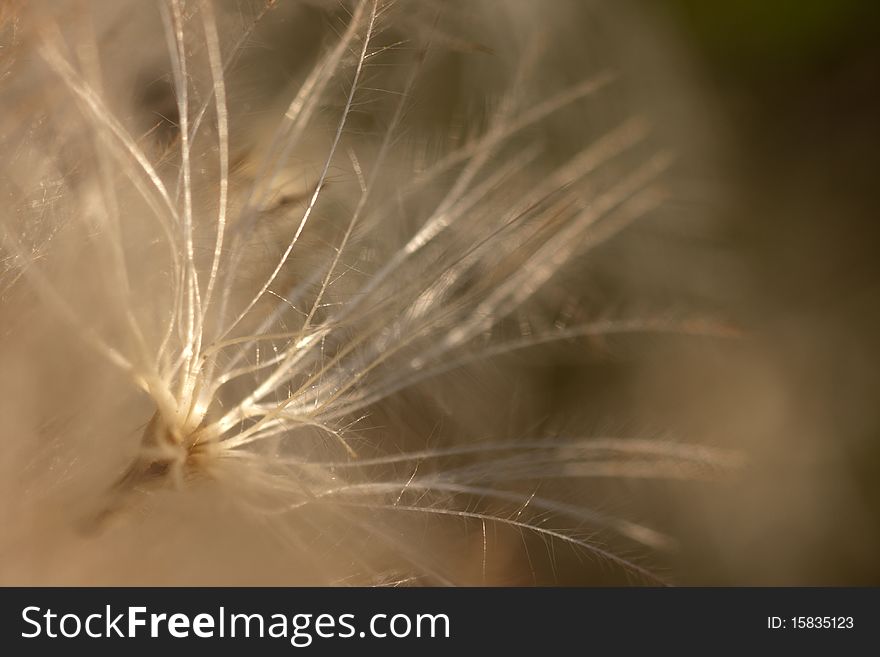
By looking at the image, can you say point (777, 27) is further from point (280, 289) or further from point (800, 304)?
point (280, 289)

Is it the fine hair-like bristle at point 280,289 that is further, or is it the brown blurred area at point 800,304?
the brown blurred area at point 800,304

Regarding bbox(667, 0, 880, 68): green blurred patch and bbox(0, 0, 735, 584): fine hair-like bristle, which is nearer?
bbox(0, 0, 735, 584): fine hair-like bristle

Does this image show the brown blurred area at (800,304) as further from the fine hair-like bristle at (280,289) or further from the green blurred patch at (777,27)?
the fine hair-like bristle at (280,289)

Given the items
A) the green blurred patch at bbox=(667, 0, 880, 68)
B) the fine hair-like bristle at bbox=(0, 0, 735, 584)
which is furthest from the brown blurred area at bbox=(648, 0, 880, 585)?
the fine hair-like bristle at bbox=(0, 0, 735, 584)

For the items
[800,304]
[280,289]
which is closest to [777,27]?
[800,304]

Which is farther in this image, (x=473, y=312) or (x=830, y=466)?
(x=830, y=466)

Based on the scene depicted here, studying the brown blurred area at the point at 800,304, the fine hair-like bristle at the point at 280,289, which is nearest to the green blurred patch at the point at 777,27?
the brown blurred area at the point at 800,304

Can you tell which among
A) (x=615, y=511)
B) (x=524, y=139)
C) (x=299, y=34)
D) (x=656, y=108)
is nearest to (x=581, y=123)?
(x=524, y=139)

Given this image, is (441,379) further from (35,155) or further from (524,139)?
(35,155)

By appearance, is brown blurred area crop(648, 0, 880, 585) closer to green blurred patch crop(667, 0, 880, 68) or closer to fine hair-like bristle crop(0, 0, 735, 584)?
green blurred patch crop(667, 0, 880, 68)

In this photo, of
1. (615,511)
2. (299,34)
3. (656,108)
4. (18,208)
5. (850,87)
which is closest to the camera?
(18,208)

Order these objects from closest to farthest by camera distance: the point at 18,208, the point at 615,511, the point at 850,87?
1. the point at 18,208
2. the point at 615,511
3. the point at 850,87
